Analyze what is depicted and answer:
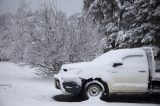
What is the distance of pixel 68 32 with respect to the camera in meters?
16.2

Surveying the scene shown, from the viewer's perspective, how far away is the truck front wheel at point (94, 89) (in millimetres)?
10367

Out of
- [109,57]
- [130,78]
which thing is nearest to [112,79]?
[130,78]

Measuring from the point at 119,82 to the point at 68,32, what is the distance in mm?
6459

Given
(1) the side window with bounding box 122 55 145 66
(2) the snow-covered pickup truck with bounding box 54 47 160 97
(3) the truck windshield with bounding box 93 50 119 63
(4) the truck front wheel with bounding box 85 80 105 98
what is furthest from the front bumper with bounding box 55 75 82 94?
(1) the side window with bounding box 122 55 145 66

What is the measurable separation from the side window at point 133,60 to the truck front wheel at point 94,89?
1.17m

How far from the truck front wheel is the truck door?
393 mm

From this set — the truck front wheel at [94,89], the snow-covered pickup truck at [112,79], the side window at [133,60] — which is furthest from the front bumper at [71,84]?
the side window at [133,60]

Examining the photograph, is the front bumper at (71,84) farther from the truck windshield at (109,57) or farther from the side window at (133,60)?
the side window at (133,60)

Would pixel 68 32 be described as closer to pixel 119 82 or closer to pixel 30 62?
pixel 30 62

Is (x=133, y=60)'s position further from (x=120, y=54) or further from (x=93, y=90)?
(x=93, y=90)

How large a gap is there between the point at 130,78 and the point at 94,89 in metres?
1.23

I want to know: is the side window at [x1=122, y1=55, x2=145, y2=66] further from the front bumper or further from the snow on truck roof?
the front bumper

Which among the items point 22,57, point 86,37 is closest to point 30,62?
point 22,57

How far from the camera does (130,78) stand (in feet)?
34.0
